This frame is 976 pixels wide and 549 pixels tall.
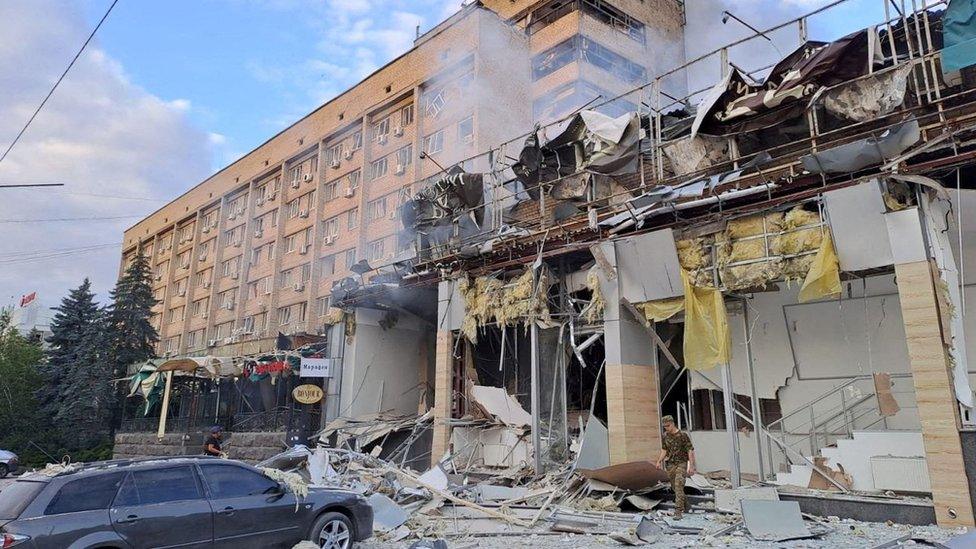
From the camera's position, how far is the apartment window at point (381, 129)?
3859 centimetres

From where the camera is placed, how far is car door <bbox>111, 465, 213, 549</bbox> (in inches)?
249

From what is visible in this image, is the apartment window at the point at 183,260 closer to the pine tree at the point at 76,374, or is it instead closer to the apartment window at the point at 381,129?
the pine tree at the point at 76,374

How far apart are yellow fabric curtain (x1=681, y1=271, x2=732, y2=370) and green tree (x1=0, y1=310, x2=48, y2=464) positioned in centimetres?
3113

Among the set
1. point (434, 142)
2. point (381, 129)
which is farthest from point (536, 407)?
point (381, 129)

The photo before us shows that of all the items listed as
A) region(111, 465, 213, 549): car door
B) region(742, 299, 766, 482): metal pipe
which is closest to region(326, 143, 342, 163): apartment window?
region(742, 299, 766, 482): metal pipe

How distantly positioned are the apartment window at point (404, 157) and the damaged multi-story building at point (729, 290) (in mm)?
15817

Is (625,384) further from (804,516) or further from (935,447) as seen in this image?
(935,447)

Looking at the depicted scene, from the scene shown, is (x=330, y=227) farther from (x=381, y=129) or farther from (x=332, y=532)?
(x=332, y=532)

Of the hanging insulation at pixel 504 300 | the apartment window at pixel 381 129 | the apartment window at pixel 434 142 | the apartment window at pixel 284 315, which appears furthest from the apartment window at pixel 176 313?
the hanging insulation at pixel 504 300

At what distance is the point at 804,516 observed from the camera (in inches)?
388

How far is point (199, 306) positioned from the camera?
171 ft

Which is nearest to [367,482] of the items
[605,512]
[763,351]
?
[605,512]

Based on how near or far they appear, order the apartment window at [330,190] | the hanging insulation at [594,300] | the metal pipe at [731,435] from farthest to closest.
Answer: the apartment window at [330,190] → the hanging insulation at [594,300] → the metal pipe at [731,435]

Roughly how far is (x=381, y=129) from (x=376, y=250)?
811 centimetres
